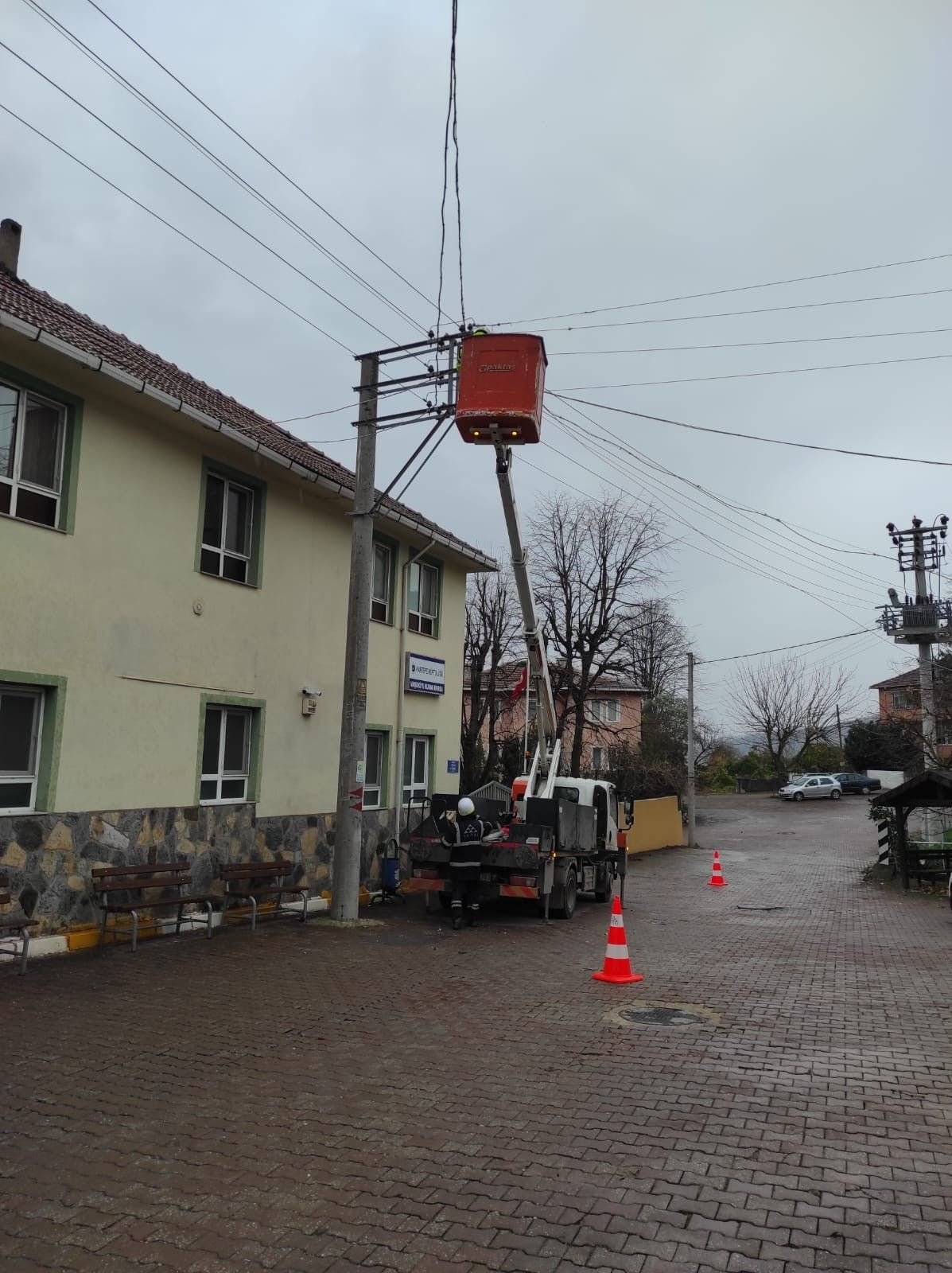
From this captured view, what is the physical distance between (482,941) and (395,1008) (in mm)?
3985

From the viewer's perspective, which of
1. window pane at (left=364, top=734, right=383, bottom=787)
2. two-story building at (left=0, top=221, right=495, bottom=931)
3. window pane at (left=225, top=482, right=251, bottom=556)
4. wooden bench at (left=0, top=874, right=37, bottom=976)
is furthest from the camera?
window pane at (left=364, top=734, right=383, bottom=787)

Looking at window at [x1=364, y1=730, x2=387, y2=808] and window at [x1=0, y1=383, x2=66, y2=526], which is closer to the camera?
window at [x1=0, y1=383, x2=66, y2=526]

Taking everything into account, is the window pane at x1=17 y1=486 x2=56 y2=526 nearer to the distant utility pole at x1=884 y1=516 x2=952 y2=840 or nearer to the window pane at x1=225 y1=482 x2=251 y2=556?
the window pane at x1=225 y1=482 x2=251 y2=556

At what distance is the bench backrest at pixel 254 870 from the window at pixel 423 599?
6156mm

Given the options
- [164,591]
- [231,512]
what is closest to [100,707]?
[164,591]

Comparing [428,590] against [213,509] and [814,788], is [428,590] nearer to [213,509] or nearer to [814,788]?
[213,509]

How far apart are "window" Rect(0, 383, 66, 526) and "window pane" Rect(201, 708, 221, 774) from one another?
363 cm

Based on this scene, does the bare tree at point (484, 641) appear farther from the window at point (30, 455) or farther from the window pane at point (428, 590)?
the window at point (30, 455)

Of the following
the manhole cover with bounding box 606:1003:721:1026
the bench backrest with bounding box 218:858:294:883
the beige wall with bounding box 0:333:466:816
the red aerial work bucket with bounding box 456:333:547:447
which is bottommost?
the manhole cover with bounding box 606:1003:721:1026

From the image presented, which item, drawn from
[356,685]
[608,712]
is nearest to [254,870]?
[356,685]

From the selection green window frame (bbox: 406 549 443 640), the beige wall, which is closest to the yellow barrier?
green window frame (bbox: 406 549 443 640)

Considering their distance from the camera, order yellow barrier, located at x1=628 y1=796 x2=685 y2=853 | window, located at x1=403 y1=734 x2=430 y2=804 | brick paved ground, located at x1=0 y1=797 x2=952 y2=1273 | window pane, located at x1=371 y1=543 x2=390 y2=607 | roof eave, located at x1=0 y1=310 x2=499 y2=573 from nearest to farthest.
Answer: brick paved ground, located at x1=0 y1=797 x2=952 y2=1273 → roof eave, located at x1=0 y1=310 x2=499 y2=573 → window pane, located at x1=371 y1=543 x2=390 y2=607 → window, located at x1=403 y1=734 x2=430 y2=804 → yellow barrier, located at x1=628 y1=796 x2=685 y2=853

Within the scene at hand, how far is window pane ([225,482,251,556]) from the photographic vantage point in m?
13.5

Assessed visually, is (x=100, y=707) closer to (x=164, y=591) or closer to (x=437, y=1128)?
(x=164, y=591)
